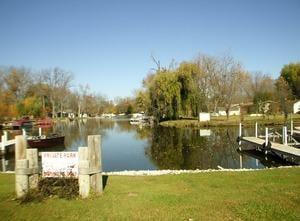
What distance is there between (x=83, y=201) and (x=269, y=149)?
16508 millimetres

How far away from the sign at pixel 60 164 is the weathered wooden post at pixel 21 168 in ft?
1.74

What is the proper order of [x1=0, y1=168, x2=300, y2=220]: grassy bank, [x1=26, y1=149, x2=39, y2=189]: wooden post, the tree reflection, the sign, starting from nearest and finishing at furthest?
[x1=0, y1=168, x2=300, y2=220]: grassy bank, [x1=26, y1=149, x2=39, y2=189]: wooden post, the sign, the tree reflection

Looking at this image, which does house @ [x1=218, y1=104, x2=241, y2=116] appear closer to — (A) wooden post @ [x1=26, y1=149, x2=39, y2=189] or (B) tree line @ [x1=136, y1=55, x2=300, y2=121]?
(B) tree line @ [x1=136, y1=55, x2=300, y2=121]

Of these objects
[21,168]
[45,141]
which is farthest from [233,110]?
[21,168]

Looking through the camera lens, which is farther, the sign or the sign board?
the sign board

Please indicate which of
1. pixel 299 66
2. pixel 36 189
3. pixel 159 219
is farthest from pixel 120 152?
pixel 299 66

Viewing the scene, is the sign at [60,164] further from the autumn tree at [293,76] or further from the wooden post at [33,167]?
the autumn tree at [293,76]

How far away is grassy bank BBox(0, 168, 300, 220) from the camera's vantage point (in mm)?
6461

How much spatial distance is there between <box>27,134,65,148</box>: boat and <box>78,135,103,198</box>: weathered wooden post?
22.4 m

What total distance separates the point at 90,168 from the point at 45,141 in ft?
76.0

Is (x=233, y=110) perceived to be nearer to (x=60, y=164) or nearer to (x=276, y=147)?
(x=276, y=147)

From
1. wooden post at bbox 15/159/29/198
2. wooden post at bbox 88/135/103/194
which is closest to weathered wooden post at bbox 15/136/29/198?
wooden post at bbox 15/159/29/198

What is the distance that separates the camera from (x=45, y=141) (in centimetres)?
2972

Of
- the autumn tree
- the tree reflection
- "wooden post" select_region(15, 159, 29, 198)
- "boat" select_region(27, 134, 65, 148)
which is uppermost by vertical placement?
the autumn tree
